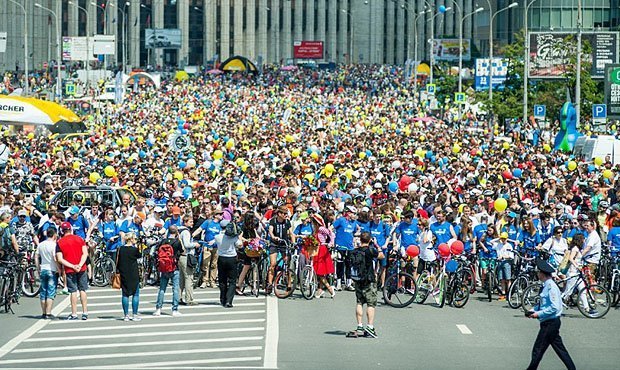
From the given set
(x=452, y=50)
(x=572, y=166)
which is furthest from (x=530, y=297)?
(x=452, y=50)

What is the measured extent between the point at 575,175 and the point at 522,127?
944 inches

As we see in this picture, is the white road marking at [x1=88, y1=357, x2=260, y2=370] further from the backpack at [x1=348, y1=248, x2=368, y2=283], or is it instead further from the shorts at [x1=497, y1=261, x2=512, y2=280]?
the shorts at [x1=497, y1=261, x2=512, y2=280]

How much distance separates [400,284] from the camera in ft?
77.6

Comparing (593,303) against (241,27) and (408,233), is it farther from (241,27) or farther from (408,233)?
(241,27)

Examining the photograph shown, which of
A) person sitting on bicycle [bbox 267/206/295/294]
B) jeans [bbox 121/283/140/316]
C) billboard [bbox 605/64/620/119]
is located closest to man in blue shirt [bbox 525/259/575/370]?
jeans [bbox 121/283/140/316]

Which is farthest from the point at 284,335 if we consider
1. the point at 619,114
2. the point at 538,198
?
the point at 619,114

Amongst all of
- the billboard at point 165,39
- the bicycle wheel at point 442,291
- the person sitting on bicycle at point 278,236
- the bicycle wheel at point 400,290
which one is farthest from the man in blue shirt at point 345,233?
the billboard at point 165,39

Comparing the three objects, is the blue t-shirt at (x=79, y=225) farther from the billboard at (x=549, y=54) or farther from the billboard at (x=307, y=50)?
the billboard at (x=307, y=50)

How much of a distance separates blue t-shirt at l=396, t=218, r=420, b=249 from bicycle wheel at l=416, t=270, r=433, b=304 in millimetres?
813

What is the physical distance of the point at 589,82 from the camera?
62750 mm

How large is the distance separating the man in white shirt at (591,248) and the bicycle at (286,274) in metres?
4.57

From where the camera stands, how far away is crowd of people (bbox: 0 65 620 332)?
78.7 ft

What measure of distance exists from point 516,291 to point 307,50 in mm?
125384

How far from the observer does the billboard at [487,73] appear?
7288 cm
